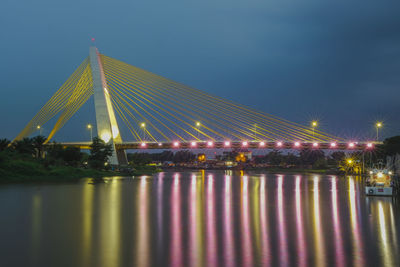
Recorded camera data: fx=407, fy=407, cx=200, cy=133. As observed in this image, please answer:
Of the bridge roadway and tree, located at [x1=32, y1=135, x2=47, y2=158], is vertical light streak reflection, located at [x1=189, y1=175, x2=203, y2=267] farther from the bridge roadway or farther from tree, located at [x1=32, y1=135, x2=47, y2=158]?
the bridge roadway

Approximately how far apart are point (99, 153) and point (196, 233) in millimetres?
37358

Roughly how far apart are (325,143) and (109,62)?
33.0 meters

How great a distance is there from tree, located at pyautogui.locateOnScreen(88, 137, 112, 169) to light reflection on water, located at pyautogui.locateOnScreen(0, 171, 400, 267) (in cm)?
2634

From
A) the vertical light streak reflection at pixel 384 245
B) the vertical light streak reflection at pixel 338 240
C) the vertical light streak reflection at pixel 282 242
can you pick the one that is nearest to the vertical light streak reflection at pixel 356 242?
the vertical light streak reflection at pixel 338 240

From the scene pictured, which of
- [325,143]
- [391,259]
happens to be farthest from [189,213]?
[325,143]

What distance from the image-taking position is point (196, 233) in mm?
13391

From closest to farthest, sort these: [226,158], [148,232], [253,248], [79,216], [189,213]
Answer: [253,248] < [148,232] < [79,216] < [189,213] < [226,158]

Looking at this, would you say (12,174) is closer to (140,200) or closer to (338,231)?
(140,200)

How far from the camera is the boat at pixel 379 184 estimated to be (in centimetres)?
2648

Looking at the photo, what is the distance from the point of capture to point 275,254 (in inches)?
416

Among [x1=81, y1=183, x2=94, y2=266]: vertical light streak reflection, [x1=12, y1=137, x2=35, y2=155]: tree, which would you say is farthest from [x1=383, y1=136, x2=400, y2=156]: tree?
[x1=12, y1=137, x2=35, y2=155]: tree

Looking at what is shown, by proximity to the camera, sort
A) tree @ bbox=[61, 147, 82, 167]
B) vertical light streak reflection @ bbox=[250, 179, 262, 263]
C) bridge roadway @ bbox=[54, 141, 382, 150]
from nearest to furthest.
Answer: vertical light streak reflection @ bbox=[250, 179, 262, 263] → tree @ bbox=[61, 147, 82, 167] → bridge roadway @ bbox=[54, 141, 382, 150]

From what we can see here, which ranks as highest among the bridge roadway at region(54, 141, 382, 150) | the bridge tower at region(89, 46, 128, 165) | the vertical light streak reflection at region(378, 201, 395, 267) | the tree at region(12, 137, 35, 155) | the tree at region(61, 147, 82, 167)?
the bridge tower at region(89, 46, 128, 165)

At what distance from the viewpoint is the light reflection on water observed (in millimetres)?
10148
